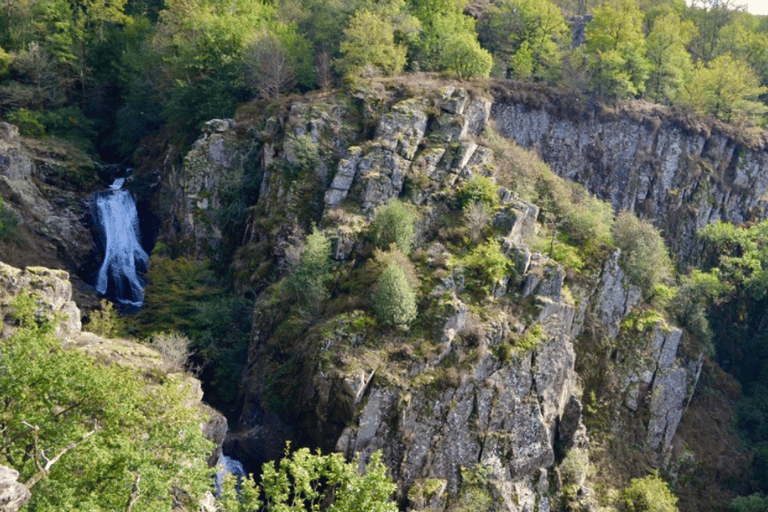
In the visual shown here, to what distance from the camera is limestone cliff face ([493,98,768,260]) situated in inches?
2051

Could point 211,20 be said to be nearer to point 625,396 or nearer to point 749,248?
point 625,396

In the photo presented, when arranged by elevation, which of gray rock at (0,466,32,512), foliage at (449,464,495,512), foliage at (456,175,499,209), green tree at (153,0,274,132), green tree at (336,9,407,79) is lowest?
foliage at (449,464,495,512)

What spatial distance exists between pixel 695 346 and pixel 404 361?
69.7 feet

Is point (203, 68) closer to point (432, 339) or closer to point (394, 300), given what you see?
point (394, 300)

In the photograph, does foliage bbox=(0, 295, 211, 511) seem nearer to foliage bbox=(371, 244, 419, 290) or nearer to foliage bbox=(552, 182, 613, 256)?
foliage bbox=(371, 244, 419, 290)

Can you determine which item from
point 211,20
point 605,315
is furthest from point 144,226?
point 605,315

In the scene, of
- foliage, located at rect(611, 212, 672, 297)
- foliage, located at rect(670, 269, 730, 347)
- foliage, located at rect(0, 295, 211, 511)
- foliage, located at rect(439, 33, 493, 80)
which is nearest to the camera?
foliage, located at rect(0, 295, 211, 511)

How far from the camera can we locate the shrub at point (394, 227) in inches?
1441

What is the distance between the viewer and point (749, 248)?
49.8 metres

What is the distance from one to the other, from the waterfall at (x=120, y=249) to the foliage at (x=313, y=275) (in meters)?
14.3

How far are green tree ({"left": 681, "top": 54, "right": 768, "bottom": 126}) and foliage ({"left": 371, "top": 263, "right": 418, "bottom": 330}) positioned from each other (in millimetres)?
35652

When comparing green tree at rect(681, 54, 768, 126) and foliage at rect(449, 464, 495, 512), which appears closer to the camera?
foliage at rect(449, 464, 495, 512)

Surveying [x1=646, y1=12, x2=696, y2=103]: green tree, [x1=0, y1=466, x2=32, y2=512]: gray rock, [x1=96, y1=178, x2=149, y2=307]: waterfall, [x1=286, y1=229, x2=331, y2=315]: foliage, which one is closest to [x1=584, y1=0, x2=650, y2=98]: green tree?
[x1=646, y1=12, x2=696, y2=103]: green tree

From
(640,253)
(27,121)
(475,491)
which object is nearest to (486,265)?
(640,253)
